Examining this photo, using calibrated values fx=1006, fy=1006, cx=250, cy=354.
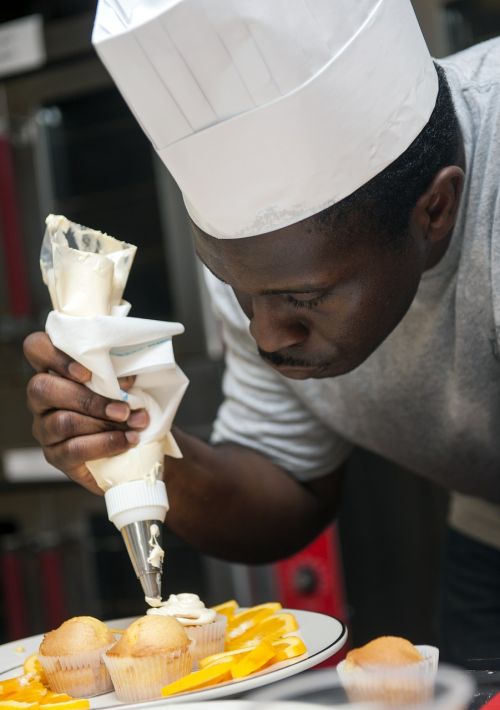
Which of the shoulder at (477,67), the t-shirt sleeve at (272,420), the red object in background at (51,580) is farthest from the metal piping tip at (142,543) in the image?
the red object in background at (51,580)

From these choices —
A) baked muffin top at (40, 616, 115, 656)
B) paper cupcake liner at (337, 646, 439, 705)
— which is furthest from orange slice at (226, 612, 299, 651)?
paper cupcake liner at (337, 646, 439, 705)

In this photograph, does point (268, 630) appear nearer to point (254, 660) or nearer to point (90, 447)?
point (254, 660)

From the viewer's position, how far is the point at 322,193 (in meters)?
0.98

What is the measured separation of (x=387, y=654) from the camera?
2.44ft

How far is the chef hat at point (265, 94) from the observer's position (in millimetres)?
917

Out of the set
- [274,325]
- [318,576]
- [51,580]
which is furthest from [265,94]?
[51,580]

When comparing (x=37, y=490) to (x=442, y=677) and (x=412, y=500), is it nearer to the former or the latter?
(x=412, y=500)

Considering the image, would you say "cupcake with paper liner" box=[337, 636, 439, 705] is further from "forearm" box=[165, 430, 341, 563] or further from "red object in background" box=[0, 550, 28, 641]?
"red object in background" box=[0, 550, 28, 641]

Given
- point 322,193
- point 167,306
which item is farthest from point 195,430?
point 322,193

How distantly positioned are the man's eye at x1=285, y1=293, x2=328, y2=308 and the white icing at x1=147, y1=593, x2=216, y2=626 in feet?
1.04

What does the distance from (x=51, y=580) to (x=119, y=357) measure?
1.69 metres

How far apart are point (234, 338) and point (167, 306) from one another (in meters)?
1.02

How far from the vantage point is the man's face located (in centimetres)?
98

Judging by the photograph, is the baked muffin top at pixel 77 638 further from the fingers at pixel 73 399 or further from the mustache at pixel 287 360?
the mustache at pixel 287 360
